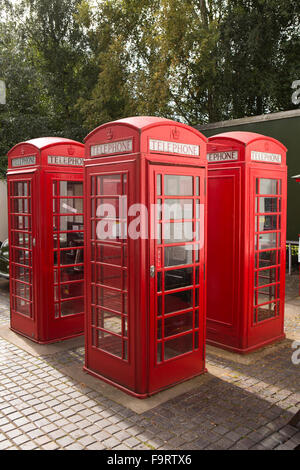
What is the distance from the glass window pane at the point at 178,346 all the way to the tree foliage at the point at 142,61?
480 inches

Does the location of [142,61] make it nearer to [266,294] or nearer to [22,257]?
[22,257]

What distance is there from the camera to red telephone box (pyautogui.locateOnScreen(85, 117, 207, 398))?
13.3 ft

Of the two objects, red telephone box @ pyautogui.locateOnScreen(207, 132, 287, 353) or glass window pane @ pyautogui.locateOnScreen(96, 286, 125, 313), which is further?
red telephone box @ pyautogui.locateOnScreen(207, 132, 287, 353)

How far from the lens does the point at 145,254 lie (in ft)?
13.4

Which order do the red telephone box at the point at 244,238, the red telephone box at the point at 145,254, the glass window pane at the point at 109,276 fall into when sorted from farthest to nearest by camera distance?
1. the red telephone box at the point at 244,238
2. the glass window pane at the point at 109,276
3. the red telephone box at the point at 145,254

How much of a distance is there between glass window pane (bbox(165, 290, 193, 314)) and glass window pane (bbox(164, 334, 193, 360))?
35cm

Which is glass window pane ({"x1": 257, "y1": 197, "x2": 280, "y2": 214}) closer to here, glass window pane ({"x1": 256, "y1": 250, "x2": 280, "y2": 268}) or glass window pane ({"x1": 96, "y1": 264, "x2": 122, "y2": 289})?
glass window pane ({"x1": 256, "y1": 250, "x2": 280, "y2": 268})

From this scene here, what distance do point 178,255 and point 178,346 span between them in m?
1.04

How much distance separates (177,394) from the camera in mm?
4289

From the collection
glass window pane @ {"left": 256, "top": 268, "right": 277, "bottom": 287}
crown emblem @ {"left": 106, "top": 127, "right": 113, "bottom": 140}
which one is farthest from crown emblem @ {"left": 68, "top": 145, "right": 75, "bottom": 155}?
glass window pane @ {"left": 256, "top": 268, "right": 277, "bottom": 287}

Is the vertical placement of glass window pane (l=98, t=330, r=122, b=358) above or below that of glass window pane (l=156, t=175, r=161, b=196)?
below

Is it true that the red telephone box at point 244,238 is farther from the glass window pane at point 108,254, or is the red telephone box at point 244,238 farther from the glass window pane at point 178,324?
the glass window pane at point 108,254

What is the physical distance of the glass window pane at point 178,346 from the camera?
14.5ft

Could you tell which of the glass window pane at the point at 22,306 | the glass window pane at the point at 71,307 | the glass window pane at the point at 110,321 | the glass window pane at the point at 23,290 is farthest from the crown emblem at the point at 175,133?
the glass window pane at the point at 22,306
